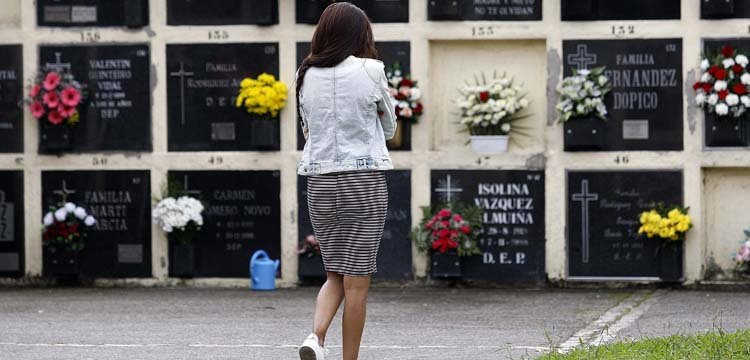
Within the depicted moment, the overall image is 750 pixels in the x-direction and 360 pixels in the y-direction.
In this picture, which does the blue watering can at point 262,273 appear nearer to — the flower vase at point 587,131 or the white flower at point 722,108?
the flower vase at point 587,131

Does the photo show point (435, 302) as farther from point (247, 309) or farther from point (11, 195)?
point (11, 195)

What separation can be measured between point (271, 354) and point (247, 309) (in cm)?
Answer: 215

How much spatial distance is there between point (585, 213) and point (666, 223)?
1.94 feet

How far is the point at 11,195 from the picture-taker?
10648 millimetres

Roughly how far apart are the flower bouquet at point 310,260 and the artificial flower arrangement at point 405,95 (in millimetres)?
1097

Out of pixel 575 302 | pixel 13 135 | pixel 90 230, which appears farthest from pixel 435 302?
pixel 13 135

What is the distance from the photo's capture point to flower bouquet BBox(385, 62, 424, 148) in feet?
33.1

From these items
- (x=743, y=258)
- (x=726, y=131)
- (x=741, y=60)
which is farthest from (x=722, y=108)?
(x=743, y=258)

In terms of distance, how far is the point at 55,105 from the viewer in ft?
34.0

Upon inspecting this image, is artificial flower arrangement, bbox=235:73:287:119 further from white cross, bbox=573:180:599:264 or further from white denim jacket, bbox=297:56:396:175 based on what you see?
white denim jacket, bbox=297:56:396:175

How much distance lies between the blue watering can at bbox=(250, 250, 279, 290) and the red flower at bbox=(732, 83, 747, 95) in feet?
11.1

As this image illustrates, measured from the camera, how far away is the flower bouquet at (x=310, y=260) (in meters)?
10.2

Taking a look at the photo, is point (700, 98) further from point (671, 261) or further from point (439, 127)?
point (439, 127)

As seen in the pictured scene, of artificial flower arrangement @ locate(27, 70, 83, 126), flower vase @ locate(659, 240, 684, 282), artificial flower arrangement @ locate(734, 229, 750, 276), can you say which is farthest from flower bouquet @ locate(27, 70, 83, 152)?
artificial flower arrangement @ locate(734, 229, 750, 276)
